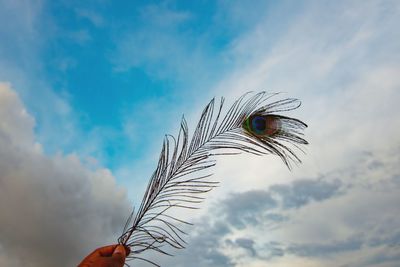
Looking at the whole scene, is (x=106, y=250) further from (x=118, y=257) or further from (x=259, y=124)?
(x=259, y=124)

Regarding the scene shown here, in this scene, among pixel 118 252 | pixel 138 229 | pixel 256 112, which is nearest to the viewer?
pixel 118 252

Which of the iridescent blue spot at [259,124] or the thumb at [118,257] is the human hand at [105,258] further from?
the iridescent blue spot at [259,124]

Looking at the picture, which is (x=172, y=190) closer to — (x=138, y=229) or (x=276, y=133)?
(x=138, y=229)

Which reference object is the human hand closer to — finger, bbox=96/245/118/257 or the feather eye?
finger, bbox=96/245/118/257

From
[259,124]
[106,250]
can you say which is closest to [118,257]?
[106,250]

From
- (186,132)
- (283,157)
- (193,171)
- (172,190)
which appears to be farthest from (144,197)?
(283,157)

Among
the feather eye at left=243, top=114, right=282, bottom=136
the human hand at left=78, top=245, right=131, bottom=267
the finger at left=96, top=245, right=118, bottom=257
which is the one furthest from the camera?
the feather eye at left=243, top=114, right=282, bottom=136

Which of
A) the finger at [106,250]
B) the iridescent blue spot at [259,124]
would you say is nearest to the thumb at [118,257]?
the finger at [106,250]

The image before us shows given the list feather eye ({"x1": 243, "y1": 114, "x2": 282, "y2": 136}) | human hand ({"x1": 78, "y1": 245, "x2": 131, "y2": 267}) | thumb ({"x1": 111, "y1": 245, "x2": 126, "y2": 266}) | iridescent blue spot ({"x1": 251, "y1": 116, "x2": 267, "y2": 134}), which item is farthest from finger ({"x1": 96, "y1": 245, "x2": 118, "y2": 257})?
iridescent blue spot ({"x1": 251, "y1": 116, "x2": 267, "y2": 134})
